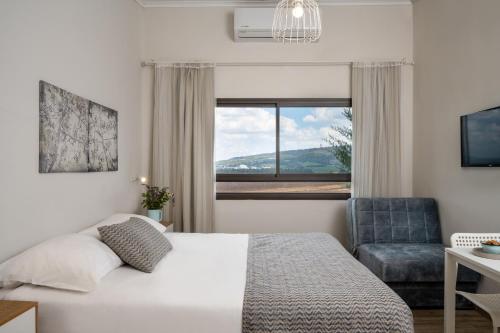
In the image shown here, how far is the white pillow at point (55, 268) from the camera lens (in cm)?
155

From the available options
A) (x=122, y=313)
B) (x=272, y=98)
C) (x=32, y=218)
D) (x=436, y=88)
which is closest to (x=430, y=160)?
(x=436, y=88)

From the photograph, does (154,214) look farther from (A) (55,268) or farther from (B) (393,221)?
(B) (393,221)

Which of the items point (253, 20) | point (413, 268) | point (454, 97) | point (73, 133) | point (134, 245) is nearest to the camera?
point (134, 245)

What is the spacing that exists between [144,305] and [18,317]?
483mm

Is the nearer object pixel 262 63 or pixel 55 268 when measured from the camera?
pixel 55 268

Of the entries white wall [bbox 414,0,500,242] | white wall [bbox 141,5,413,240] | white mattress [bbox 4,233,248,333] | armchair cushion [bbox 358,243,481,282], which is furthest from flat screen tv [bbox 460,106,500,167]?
white mattress [bbox 4,233,248,333]

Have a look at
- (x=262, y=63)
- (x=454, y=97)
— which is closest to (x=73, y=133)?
(x=262, y=63)

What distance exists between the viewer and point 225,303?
1465 millimetres

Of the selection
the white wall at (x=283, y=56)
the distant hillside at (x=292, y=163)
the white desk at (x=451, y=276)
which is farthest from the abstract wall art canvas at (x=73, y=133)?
the white desk at (x=451, y=276)

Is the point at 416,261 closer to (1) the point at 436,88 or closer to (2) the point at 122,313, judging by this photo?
(1) the point at 436,88

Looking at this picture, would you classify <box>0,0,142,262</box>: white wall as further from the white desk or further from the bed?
the white desk

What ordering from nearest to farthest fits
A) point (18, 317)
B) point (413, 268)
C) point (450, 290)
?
point (18, 317), point (450, 290), point (413, 268)

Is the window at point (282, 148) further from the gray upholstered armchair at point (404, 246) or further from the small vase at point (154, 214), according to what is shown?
the small vase at point (154, 214)

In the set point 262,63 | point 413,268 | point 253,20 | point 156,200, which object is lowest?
point 413,268
